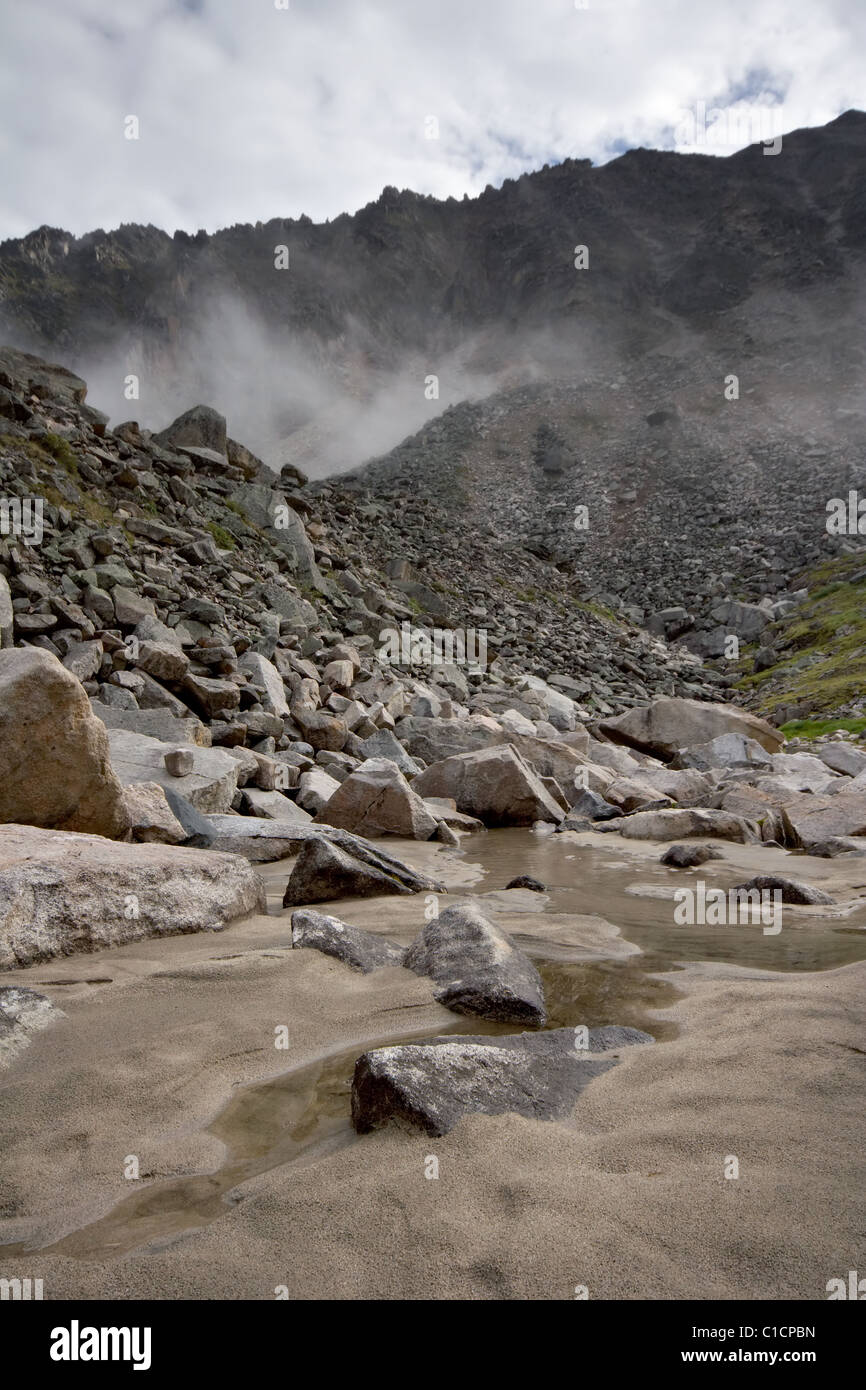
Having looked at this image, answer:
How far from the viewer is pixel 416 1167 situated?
178cm

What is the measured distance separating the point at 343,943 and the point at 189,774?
4069 millimetres

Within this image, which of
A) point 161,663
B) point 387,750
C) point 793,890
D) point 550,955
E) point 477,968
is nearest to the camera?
point 477,968

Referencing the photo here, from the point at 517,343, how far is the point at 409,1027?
274ft

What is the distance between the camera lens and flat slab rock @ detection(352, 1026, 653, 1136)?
1.98m

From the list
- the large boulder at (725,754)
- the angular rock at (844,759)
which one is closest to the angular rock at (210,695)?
the large boulder at (725,754)

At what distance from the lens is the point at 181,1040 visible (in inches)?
101

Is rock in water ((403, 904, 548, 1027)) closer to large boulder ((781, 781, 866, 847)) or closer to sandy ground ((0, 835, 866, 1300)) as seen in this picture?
sandy ground ((0, 835, 866, 1300))

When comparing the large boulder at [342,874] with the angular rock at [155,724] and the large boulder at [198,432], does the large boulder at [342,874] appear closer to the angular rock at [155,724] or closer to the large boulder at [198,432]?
the angular rock at [155,724]

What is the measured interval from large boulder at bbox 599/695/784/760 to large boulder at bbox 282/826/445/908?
10.9 meters

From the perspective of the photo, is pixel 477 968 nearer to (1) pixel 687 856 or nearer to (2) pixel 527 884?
(2) pixel 527 884

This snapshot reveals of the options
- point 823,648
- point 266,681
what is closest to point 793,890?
point 266,681

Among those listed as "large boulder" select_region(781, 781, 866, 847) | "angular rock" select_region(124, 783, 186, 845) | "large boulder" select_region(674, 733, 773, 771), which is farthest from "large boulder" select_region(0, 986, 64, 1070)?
"large boulder" select_region(674, 733, 773, 771)

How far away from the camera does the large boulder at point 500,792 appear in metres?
9.52
